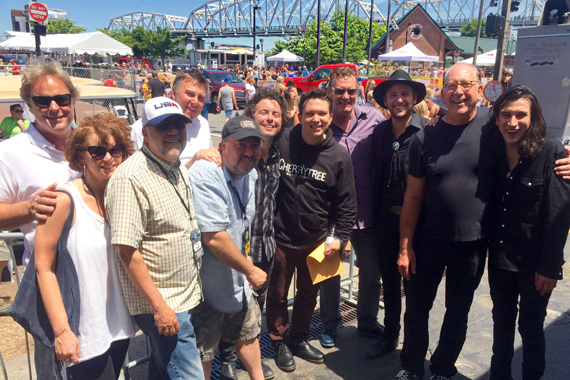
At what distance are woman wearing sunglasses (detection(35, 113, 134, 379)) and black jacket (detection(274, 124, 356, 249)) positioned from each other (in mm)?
1343

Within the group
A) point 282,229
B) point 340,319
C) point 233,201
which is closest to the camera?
point 233,201

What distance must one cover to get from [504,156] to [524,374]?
4.83 feet

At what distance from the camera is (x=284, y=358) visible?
10.6 ft

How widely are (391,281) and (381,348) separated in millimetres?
561

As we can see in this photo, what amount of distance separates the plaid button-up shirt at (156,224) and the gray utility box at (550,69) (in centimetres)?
679

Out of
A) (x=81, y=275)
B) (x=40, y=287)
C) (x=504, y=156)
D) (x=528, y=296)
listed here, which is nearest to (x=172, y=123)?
(x=81, y=275)

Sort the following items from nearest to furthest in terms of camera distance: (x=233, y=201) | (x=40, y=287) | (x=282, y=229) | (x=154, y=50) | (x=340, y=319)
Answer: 1. (x=40, y=287)
2. (x=233, y=201)
3. (x=282, y=229)
4. (x=340, y=319)
5. (x=154, y=50)

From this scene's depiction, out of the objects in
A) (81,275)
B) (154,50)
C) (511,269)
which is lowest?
(511,269)

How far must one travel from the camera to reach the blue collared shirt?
91.1 inches

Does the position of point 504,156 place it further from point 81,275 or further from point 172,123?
point 81,275

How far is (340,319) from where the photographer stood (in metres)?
3.88

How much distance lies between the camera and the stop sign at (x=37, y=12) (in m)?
11.6

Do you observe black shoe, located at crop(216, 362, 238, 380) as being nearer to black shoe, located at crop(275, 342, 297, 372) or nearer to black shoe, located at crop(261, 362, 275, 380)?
black shoe, located at crop(261, 362, 275, 380)

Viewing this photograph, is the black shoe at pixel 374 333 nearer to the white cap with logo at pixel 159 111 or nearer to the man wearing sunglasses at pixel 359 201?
the man wearing sunglasses at pixel 359 201
